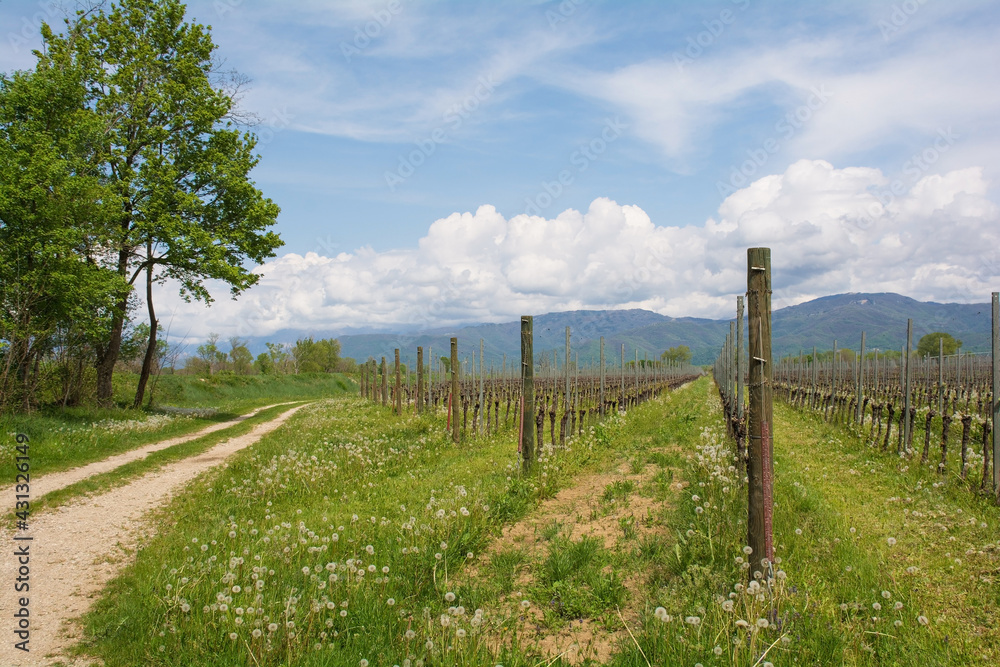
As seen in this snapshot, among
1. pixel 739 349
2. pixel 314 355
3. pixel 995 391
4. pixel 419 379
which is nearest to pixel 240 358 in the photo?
pixel 314 355

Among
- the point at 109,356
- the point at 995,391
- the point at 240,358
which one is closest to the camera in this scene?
the point at 995,391

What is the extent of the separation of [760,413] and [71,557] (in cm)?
810

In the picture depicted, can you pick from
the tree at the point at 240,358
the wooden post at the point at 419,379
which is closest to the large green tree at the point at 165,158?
the wooden post at the point at 419,379

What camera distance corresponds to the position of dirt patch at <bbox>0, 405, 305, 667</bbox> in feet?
15.6

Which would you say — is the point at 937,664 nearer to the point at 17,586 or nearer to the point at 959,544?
the point at 959,544

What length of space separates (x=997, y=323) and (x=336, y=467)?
12024 mm

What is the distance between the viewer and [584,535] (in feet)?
21.3

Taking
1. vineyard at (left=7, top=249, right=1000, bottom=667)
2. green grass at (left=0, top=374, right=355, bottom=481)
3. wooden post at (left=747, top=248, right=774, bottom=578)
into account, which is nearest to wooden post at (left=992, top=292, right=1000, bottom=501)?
vineyard at (left=7, top=249, right=1000, bottom=667)

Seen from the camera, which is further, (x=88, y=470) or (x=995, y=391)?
(x=88, y=470)

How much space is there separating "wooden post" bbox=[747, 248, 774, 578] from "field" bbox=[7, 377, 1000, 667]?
0.34 meters

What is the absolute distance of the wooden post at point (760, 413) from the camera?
5109mm

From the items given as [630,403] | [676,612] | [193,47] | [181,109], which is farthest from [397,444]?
[193,47]

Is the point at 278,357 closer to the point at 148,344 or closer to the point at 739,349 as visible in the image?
the point at 148,344

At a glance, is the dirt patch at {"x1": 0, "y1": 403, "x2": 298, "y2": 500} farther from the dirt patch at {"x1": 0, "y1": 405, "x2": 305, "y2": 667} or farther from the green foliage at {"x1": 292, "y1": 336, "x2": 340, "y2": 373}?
the green foliage at {"x1": 292, "y1": 336, "x2": 340, "y2": 373}
